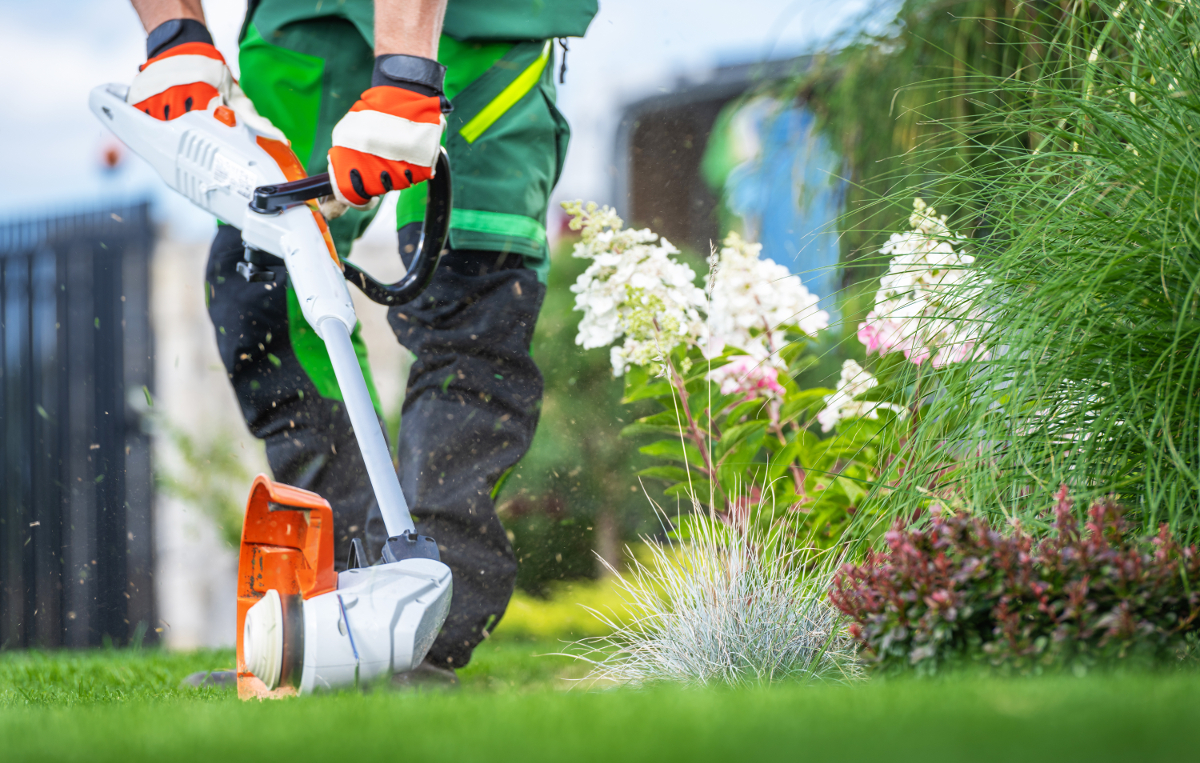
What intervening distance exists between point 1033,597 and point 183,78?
152 centimetres

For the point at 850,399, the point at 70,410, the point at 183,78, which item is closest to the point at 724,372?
the point at 850,399

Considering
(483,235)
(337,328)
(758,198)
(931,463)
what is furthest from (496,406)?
(758,198)

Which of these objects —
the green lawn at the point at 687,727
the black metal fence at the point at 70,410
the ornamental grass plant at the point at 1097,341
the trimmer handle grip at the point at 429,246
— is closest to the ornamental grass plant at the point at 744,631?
the ornamental grass plant at the point at 1097,341

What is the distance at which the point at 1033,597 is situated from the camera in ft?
2.86

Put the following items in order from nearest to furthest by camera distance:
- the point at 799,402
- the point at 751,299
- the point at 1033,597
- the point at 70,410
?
the point at 1033,597 → the point at 799,402 → the point at 751,299 → the point at 70,410

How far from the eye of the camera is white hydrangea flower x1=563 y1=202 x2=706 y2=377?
5.72ft

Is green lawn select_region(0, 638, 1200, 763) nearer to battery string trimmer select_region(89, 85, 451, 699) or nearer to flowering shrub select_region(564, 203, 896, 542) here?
battery string trimmer select_region(89, 85, 451, 699)

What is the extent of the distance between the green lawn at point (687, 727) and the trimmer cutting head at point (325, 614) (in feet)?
0.43

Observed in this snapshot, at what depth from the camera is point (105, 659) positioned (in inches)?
83.7

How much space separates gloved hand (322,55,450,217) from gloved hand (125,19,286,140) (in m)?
0.25

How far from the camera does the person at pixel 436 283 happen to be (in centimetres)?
167

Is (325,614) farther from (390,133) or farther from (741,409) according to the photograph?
(741,409)

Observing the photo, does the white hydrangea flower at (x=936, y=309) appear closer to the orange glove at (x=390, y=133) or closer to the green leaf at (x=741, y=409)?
the green leaf at (x=741, y=409)

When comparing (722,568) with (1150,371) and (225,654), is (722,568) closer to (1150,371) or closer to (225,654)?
(1150,371)
